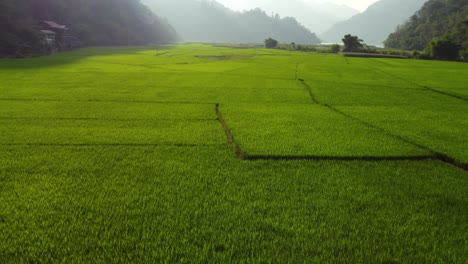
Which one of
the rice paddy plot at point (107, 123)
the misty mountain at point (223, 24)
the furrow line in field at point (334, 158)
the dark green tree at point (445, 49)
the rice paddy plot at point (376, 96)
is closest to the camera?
Result: the furrow line in field at point (334, 158)

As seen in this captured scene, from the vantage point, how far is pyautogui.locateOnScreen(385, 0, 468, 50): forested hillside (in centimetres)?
6338

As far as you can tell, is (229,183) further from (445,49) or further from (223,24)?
(223,24)

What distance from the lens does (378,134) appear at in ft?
26.9

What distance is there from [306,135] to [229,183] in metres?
3.41

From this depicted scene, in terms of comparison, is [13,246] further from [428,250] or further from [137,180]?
[428,250]

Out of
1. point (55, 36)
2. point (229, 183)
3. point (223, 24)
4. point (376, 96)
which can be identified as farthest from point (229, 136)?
point (223, 24)

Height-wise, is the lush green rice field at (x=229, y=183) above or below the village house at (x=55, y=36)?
below

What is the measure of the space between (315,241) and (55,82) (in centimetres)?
1518

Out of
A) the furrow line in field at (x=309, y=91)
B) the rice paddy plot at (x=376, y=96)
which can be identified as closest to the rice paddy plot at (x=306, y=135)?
the furrow line in field at (x=309, y=91)

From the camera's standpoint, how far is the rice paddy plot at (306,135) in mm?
6695

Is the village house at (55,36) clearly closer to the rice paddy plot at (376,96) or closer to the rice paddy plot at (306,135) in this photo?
the rice paddy plot at (376,96)

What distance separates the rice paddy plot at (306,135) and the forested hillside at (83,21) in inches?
1180

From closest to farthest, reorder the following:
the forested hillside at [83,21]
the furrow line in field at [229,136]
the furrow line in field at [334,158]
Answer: the furrow line in field at [334,158] < the furrow line in field at [229,136] < the forested hillside at [83,21]

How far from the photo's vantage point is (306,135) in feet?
25.8
